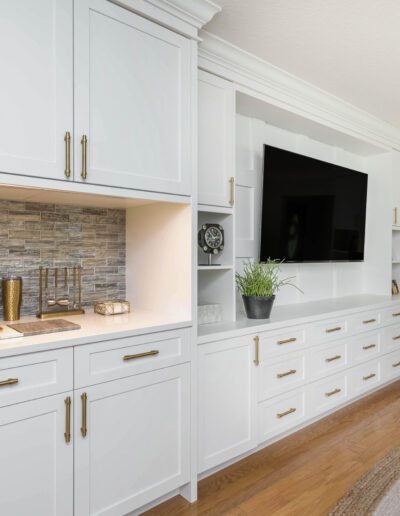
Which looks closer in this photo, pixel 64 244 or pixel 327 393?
pixel 64 244

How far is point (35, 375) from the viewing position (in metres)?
1.42

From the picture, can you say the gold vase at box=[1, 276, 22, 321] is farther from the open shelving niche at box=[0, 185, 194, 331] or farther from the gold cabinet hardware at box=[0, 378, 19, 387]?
the gold cabinet hardware at box=[0, 378, 19, 387]

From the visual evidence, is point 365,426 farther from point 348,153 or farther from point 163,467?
point 348,153

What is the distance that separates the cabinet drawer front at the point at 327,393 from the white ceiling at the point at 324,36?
7.09 ft

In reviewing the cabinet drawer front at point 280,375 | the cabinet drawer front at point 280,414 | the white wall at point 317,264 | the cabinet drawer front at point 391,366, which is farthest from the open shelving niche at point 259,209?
the cabinet drawer front at point 391,366

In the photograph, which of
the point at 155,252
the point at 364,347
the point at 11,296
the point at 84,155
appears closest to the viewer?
the point at 84,155

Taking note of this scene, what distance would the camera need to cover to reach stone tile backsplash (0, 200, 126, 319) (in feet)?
6.27

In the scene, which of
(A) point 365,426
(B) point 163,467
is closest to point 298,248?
(A) point 365,426

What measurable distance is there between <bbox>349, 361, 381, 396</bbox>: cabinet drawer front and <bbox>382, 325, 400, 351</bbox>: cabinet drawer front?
0.21 meters

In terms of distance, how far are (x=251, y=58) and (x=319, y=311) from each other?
181cm

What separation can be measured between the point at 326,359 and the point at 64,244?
1.98 metres

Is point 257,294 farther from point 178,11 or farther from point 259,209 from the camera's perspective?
point 178,11

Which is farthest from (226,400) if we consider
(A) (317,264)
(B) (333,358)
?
(A) (317,264)

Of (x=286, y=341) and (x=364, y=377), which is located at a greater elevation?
(x=286, y=341)
